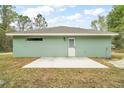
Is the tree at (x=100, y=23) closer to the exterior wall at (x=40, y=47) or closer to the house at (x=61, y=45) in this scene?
the house at (x=61, y=45)

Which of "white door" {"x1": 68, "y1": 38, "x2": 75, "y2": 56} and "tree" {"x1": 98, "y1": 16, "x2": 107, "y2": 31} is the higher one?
"tree" {"x1": 98, "y1": 16, "x2": 107, "y2": 31}

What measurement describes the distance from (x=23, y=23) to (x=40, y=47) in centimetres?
2834

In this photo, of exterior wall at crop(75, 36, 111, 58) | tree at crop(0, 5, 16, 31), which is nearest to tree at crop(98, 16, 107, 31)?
tree at crop(0, 5, 16, 31)

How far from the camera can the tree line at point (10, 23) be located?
29.5 meters

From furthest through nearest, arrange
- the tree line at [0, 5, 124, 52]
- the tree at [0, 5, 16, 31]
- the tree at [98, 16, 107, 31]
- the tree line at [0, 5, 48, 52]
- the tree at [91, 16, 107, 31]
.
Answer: the tree at [98, 16, 107, 31], the tree at [91, 16, 107, 31], the tree at [0, 5, 16, 31], the tree line at [0, 5, 124, 52], the tree line at [0, 5, 48, 52]

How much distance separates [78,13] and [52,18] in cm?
699

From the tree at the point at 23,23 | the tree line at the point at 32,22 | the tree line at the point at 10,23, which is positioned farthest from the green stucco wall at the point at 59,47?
the tree at the point at 23,23

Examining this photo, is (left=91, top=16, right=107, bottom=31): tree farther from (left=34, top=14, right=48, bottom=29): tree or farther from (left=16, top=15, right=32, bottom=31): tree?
(left=16, top=15, right=32, bottom=31): tree

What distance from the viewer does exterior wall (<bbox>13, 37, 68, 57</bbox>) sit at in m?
17.2

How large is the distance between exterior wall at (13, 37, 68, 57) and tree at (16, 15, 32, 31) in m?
25.7

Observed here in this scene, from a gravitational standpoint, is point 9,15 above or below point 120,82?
above

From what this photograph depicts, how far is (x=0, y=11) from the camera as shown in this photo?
3378 cm

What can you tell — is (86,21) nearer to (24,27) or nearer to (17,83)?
(24,27)
